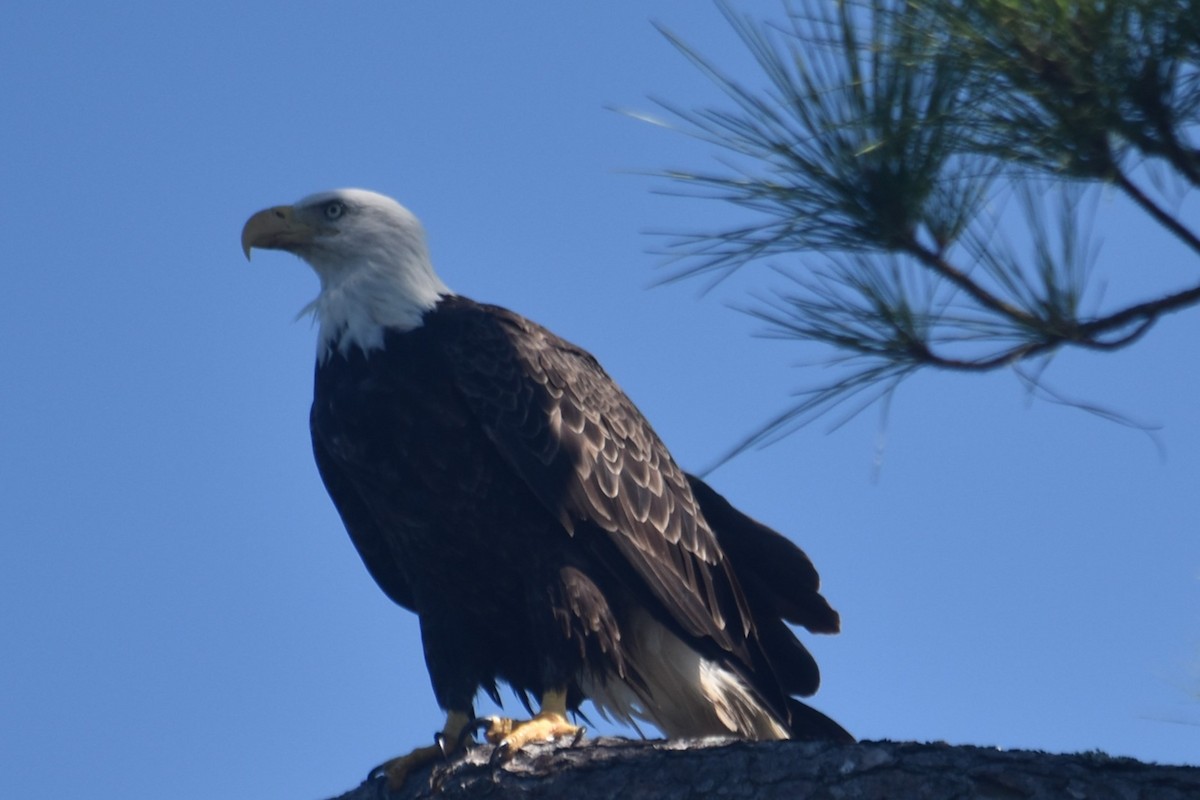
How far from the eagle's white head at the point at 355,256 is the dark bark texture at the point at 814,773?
1608 mm

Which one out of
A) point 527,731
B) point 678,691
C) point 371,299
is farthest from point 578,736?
point 371,299

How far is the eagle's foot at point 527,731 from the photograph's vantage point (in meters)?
4.21

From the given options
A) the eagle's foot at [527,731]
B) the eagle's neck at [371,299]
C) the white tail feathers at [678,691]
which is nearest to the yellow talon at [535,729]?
the eagle's foot at [527,731]

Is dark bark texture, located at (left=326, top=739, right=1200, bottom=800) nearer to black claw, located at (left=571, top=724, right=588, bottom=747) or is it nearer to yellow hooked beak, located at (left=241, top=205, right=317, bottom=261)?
black claw, located at (left=571, top=724, right=588, bottom=747)

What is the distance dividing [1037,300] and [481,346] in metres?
2.14

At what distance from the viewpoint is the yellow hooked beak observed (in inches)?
219

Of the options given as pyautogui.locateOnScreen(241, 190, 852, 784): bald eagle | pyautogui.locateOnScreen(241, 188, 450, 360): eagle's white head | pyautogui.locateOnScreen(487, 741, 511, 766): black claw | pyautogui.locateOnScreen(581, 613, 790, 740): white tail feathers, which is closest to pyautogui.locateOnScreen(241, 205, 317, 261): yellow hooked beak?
pyautogui.locateOnScreen(241, 188, 450, 360): eagle's white head

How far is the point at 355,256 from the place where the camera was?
545 cm

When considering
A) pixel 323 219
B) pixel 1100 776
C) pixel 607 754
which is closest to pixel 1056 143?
pixel 1100 776

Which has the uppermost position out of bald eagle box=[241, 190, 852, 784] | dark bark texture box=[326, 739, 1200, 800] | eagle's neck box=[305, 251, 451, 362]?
eagle's neck box=[305, 251, 451, 362]

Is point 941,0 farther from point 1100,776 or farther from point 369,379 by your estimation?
point 369,379

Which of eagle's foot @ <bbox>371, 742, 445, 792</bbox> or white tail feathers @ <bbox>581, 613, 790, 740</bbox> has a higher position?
white tail feathers @ <bbox>581, 613, 790, 740</bbox>

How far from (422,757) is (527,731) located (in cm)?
37

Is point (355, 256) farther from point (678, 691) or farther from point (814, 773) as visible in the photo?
point (814, 773)
